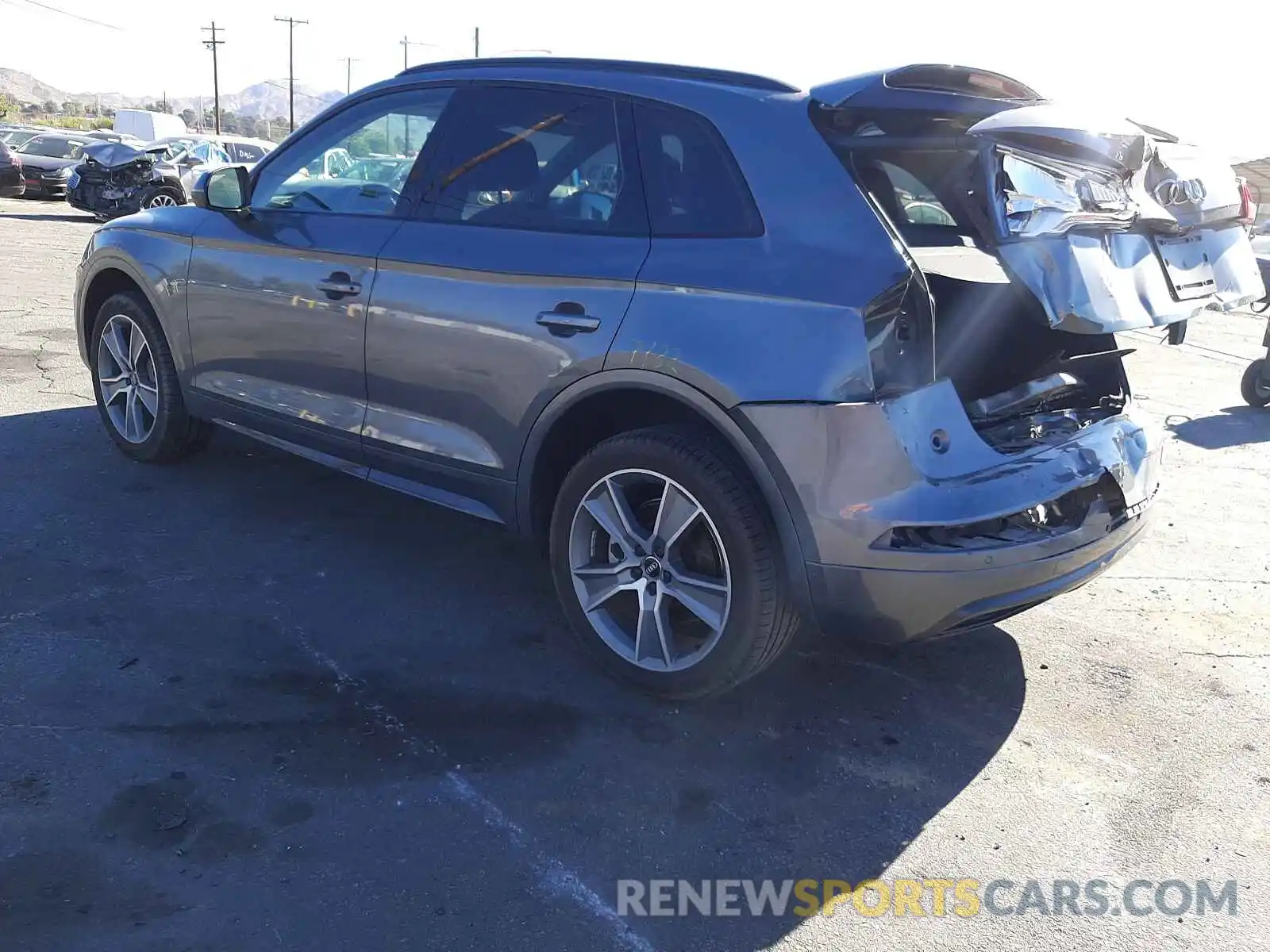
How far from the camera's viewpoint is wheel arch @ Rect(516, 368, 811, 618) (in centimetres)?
304

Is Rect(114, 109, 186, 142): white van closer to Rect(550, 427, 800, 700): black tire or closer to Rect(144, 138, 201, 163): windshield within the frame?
Rect(144, 138, 201, 163): windshield

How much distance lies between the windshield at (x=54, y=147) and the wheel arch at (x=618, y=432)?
980 inches

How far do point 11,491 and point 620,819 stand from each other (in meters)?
3.44

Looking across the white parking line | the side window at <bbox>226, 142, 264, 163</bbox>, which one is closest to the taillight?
the white parking line

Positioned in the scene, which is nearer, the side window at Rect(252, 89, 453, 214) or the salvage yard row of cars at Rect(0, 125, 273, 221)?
the side window at Rect(252, 89, 453, 214)

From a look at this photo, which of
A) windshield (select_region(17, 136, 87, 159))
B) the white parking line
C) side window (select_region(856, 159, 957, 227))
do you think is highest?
side window (select_region(856, 159, 957, 227))

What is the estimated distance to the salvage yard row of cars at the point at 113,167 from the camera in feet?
65.1

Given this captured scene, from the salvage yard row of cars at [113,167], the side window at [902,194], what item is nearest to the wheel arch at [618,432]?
the side window at [902,194]

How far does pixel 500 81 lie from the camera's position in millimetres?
3846

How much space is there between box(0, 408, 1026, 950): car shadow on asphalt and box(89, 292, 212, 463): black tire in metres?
0.46

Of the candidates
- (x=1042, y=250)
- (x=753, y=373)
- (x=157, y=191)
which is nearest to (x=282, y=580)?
(x=753, y=373)

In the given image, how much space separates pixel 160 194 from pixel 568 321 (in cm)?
1952

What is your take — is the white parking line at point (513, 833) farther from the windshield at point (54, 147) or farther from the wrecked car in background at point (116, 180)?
the windshield at point (54, 147)

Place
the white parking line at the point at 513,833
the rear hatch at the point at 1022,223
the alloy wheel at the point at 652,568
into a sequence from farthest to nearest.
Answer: the alloy wheel at the point at 652,568
the rear hatch at the point at 1022,223
the white parking line at the point at 513,833
